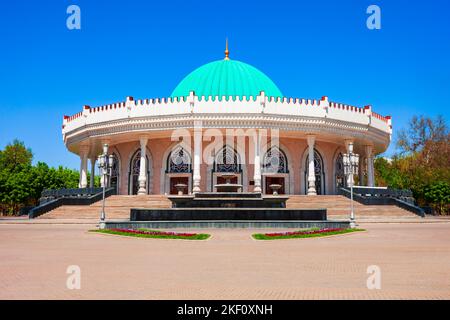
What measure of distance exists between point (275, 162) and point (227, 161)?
441 centimetres

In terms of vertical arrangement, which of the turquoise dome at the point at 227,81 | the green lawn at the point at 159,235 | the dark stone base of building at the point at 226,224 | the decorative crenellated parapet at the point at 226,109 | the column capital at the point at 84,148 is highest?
the turquoise dome at the point at 227,81

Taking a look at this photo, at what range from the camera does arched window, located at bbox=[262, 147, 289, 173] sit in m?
38.8

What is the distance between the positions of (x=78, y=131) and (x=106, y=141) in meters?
3.01

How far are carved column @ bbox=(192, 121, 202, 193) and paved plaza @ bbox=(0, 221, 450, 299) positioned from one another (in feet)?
67.1

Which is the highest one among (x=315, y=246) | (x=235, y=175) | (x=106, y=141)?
(x=106, y=141)

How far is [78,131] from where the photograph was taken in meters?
40.1

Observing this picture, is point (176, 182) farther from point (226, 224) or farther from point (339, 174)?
point (226, 224)

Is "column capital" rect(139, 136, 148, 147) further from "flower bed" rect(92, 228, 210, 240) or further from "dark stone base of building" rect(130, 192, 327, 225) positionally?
"flower bed" rect(92, 228, 210, 240)

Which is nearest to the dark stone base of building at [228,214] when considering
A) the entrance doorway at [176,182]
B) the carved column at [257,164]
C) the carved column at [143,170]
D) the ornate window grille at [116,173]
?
the carved column at [257,164]

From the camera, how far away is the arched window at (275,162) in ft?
127

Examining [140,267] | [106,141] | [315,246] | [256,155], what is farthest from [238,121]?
[140,267]

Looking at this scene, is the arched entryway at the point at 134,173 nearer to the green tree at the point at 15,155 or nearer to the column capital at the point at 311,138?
the column capital at the point at 311,138

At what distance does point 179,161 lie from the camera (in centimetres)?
3862

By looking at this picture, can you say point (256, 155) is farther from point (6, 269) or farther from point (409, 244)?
point (6, 269)
